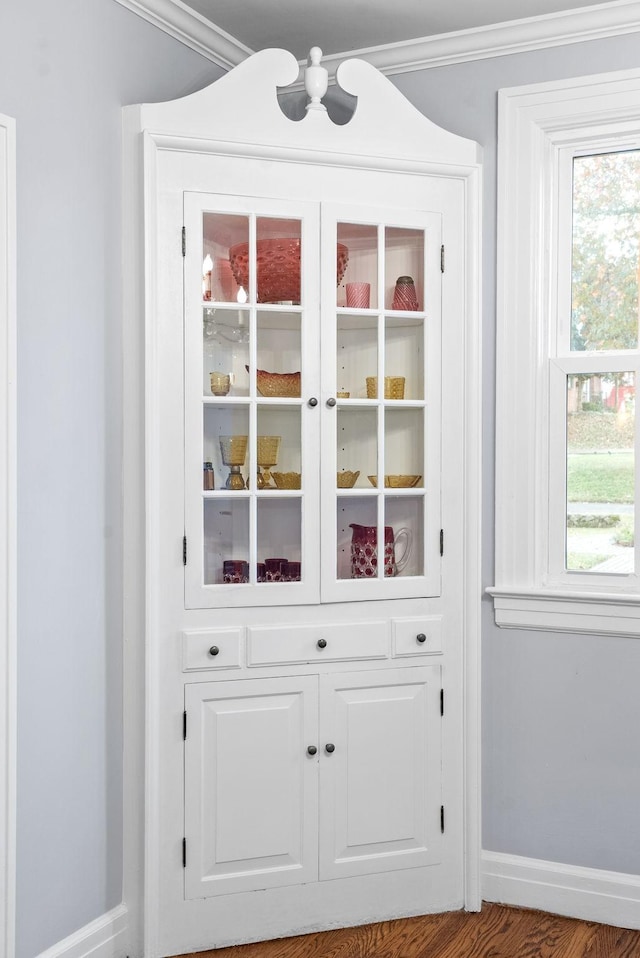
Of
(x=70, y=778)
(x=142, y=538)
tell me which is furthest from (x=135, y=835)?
(x=142, y=538)

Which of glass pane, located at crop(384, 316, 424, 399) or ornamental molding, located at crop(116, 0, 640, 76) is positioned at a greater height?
ornamental molding, located at crop(116, 0, 640, 76)

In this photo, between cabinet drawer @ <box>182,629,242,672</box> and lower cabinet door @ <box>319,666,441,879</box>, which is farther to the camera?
lower cabinet door @ <box>319,666,441,879</box>

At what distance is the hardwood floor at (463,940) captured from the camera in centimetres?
233

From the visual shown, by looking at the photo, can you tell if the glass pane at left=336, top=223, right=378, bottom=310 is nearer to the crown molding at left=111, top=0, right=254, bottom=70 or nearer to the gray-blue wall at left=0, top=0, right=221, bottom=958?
the gray-blue wall at left=0, top=0, right=221, bottom=958

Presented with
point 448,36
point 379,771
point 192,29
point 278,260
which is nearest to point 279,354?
point 278,260

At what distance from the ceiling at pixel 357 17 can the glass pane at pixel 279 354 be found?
887mm

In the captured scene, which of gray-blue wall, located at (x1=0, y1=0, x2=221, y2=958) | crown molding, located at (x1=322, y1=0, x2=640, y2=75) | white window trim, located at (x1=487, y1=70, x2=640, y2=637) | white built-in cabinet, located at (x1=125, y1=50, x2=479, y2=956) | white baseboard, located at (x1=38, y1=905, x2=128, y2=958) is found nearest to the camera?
gray-blue wall, located at (x1=0, y1=0, x2=221, y2=958)

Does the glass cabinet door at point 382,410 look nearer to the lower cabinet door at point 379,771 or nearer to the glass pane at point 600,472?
the lower cabinet door at point 379,771

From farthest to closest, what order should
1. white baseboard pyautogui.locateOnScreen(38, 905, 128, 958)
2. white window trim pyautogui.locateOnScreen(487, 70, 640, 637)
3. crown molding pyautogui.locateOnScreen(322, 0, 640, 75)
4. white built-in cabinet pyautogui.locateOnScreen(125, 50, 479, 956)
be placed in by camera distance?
1. white window trim pyautogui.locateOnScreen(487, 70, 640, 637)
2. crown molding pyautogui.locateOnScreen(322, 0, 640, 75)
3. white built-in cabinet pyautogui.locateOnScreen(125, 50, 479, 956)
4. white baseboard pyautogui.locateOnScreen(38, 905, 128, 958)

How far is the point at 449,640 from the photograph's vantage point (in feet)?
8.29

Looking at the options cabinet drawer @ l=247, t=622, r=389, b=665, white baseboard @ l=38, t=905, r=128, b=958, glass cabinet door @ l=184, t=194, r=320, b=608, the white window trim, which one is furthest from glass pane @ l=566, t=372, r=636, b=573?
white baseboard @ l=38, t=905, r=128, b=958

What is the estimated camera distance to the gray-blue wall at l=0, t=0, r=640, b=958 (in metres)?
2.03

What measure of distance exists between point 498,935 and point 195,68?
2.66 metres

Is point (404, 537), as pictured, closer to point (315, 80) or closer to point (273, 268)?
point (273, 268)
